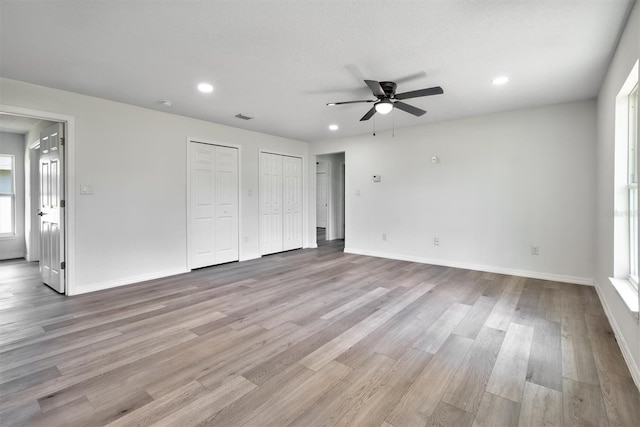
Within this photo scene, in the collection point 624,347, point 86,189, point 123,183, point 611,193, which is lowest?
point 624,347

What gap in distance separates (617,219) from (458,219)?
231cm

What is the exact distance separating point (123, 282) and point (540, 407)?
177 inches

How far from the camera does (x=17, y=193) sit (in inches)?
228

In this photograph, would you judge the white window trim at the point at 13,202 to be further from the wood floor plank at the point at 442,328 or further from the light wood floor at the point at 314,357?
the wood floor plank at the point at 442,328

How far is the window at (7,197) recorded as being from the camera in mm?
5711

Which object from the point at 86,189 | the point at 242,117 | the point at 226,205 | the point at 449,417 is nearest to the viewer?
the point at 449,417

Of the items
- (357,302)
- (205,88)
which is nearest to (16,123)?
(205,88)

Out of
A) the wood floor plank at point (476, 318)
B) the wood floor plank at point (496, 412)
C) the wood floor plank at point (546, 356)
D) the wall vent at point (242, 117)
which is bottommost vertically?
the wood floor plank at point (496, 412)

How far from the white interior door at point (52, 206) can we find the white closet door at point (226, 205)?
204 cm

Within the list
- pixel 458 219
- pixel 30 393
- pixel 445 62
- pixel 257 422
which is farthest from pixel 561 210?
pixel 30 393

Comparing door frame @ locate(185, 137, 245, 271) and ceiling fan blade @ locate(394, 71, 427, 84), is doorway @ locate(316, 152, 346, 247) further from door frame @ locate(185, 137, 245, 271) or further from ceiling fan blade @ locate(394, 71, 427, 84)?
ceiling fan blade @ locate(394, 71, 427, 84)

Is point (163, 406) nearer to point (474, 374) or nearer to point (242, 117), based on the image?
point (474, 374)

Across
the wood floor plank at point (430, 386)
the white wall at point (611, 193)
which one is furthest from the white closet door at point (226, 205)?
the white wall at point (611, 193)

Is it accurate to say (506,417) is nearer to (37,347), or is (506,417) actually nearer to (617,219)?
(617,219)
